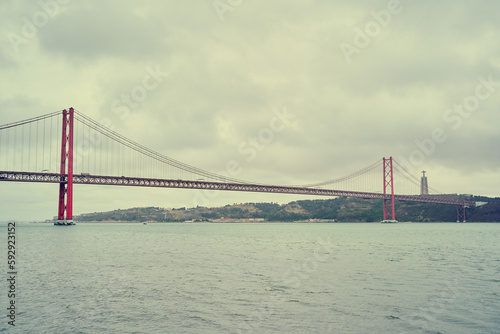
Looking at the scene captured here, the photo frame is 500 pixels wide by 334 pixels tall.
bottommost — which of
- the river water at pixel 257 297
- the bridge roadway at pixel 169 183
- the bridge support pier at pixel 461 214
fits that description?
the bridge support pier at pixel 461 214

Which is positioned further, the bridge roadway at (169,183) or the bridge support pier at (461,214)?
the bridge support pier at (461,214)

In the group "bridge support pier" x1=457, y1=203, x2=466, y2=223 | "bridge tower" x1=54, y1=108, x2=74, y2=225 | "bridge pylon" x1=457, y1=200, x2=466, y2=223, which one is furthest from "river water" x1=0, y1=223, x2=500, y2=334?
"bridge support pier" x1=457, y1=203, x2=466, y2=223

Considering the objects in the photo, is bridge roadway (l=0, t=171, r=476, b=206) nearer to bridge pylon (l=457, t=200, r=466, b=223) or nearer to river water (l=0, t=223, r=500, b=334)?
bridge pylon (l=457, t=200, r=466, b=223)

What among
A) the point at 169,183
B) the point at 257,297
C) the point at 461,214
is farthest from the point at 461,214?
the point at 257,297

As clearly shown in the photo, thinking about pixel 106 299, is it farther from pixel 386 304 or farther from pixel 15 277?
pixel 386 304

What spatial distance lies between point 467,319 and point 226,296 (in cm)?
873

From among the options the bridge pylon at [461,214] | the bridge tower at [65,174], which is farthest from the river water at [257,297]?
the bridge pylon at [461,214]

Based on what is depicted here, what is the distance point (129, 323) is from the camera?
1261 cm

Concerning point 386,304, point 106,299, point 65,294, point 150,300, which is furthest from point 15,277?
point 386,304

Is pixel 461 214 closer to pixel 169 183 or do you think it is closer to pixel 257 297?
pixel 169 183

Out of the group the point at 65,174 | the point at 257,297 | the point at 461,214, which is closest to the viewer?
the point at 257,297

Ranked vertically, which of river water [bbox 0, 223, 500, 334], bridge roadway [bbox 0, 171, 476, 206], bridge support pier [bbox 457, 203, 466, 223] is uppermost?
bridge roadway [bbox 0, 171, 476, 206]

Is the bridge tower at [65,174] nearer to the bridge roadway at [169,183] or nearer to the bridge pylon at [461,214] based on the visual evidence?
the bridge roadway at [169,183]

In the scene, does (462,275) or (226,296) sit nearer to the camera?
(226,296)
